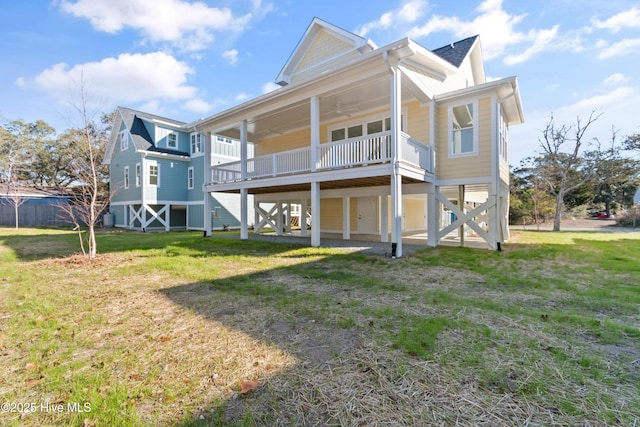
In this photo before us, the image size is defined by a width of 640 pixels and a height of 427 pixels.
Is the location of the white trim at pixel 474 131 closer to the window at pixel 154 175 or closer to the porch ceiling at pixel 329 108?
the porch ceiling at pixel 329 108

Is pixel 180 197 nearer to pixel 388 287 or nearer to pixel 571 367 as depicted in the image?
pixel 388 287

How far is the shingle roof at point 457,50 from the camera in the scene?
38.3 feet

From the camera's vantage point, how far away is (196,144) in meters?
21.0

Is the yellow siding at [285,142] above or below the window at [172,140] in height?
below

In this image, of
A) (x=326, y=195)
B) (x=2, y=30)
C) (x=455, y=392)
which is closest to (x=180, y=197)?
(x=2, y=30)

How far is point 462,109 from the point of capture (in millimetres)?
9969

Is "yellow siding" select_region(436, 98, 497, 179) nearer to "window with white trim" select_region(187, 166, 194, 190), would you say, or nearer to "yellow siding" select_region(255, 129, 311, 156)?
"yellow siding" select_region(255, 129, 311, 156)

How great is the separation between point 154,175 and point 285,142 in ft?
34.6

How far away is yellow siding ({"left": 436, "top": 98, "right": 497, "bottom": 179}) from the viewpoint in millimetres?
9305

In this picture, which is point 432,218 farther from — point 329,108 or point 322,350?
point 322,350

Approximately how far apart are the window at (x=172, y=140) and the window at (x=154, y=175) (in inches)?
79.4

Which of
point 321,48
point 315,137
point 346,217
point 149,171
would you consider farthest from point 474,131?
point 149,171

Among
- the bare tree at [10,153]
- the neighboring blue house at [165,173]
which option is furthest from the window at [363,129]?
the bare tree at [10,153]

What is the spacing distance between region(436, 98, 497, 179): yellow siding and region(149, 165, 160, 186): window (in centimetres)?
1792
